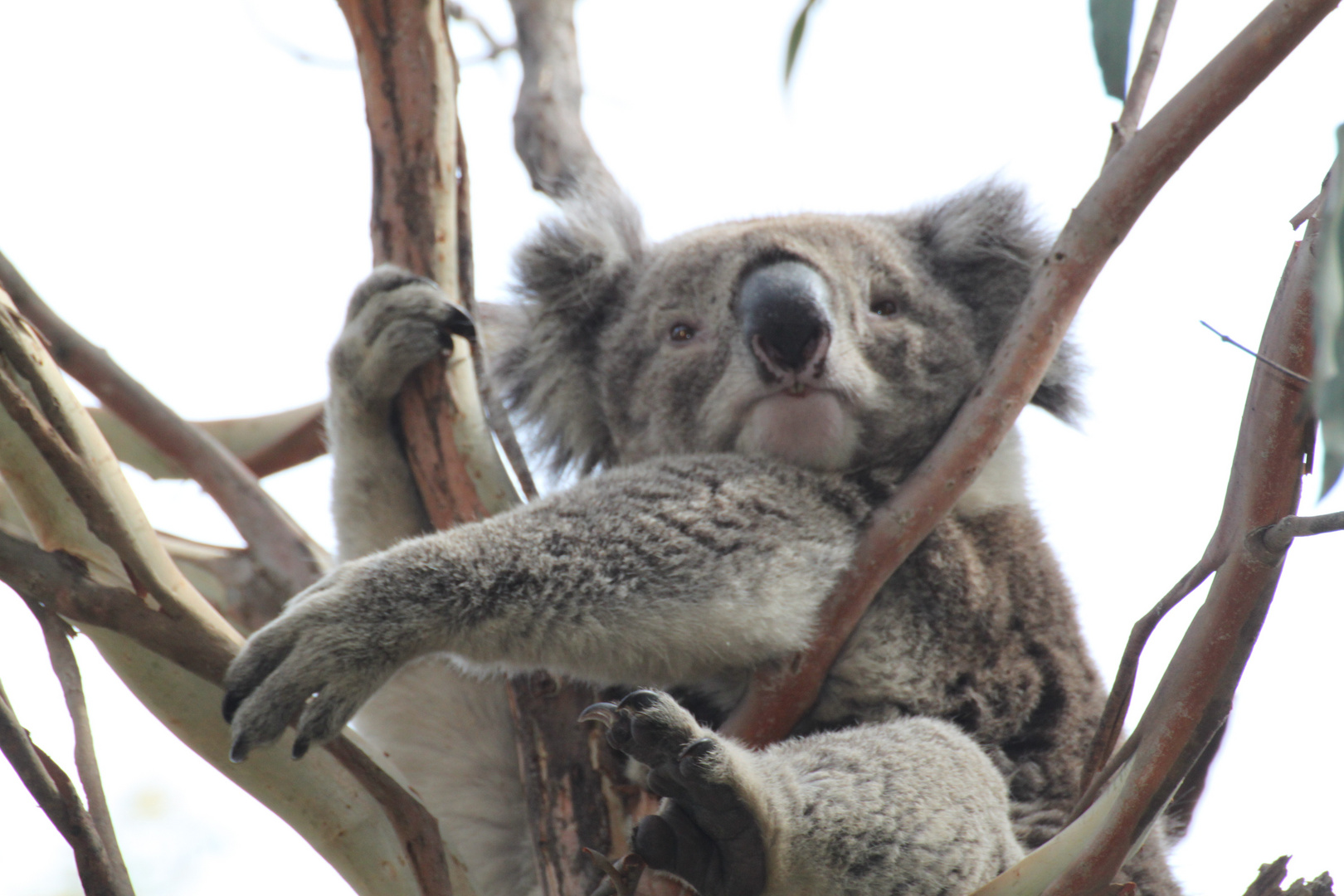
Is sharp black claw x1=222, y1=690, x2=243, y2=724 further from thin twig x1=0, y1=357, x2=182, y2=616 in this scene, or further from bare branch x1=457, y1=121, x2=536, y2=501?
bare branch x1=457, y1=121, x2=536, y2=501

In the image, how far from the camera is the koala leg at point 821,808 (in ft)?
5.70

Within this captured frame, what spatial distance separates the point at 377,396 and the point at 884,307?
46.4 inches

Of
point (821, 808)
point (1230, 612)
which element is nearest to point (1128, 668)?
point (1230, 612)

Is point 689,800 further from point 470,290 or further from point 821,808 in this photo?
point 470,290

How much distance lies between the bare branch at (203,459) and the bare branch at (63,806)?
103 cm

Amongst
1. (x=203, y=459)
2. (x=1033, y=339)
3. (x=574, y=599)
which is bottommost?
(x=574, y=599)

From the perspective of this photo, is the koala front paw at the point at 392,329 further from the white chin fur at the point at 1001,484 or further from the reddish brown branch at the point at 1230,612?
the reddish brown branch at the point at 1230,612

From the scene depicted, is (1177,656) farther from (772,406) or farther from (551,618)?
(772,406)

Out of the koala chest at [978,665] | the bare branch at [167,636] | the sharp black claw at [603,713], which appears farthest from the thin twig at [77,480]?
the koala chest at [978,665]

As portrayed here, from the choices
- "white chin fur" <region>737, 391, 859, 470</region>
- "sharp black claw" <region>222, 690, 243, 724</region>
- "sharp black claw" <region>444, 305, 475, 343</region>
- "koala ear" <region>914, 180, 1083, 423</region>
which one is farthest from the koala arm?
"koala ear" <region>914, 180, 1083, 423</region>

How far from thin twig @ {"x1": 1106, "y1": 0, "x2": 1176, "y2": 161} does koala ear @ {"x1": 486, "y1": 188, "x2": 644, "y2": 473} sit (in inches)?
56.8

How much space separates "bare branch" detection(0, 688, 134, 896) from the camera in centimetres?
165

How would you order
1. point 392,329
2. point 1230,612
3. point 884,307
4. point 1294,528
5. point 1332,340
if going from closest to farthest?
point 1332,340
point 1294,528
point 1230,612
point 392,329
point 884,307

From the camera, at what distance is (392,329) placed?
2.44 m
